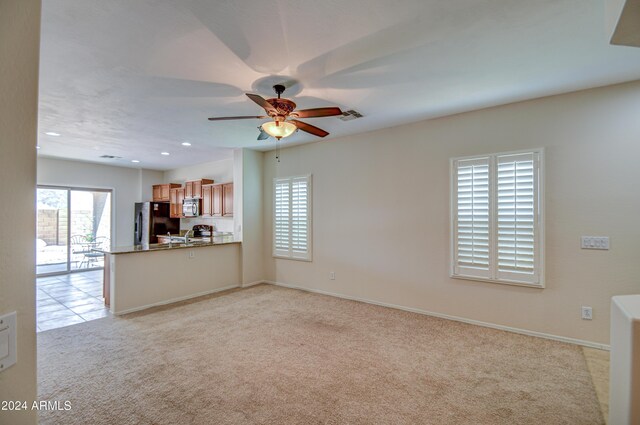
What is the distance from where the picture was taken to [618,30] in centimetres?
143

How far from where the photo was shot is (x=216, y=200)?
6.93 metres

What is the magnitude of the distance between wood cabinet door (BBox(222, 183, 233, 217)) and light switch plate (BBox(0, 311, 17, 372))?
6.04 metres

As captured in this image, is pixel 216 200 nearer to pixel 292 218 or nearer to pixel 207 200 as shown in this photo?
pixel 207 200

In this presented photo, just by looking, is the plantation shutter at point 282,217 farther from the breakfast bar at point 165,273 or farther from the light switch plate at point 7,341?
the light switch plate at point 7,341

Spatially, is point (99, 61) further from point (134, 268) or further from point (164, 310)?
point (164, 310)

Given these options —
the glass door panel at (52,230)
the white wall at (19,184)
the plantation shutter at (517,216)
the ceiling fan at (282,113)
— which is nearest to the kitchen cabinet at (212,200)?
the glass door panel at (52,230)

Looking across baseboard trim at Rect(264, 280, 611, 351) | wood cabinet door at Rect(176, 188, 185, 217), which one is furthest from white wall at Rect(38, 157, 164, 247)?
baseboard trim at Rect(264, 280, 611, 351)

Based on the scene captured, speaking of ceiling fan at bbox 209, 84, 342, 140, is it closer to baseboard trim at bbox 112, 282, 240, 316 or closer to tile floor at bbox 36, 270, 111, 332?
baseboard trim at bbox 112, 282, 240, 316

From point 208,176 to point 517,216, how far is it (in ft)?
21.9

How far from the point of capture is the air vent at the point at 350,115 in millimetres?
3873

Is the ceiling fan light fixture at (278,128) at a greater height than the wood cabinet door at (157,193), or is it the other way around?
the ceiling fan light fixture at (278,128)

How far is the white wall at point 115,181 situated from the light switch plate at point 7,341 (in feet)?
26.7

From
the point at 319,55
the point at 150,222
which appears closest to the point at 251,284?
the point at 150,222

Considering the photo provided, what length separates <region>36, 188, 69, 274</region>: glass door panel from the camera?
6.80 metres
